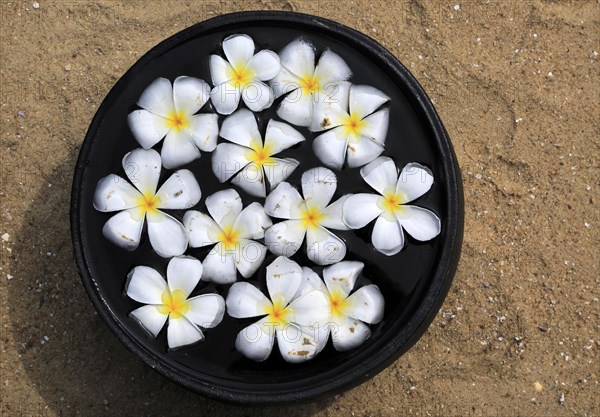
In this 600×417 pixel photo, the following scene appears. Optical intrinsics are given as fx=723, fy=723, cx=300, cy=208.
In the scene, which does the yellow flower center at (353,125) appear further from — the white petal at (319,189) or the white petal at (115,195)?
the white petal at (115,195)

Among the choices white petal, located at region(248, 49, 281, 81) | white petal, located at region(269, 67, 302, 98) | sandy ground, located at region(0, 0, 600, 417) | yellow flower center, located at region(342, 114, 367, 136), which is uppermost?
white petal, located at region(248, 49, 281, 81)

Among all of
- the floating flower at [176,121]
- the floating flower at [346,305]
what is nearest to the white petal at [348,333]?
the floating flower at [346,305]

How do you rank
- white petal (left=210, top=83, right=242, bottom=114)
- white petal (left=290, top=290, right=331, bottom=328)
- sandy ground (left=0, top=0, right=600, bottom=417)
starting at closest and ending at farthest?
white petal (left=290, top=290, right=331, bottom=328), white petal (left=210, top=83, right=242, bottom=114), sandy ground (left=0, top=0, right=600, bottom=417)

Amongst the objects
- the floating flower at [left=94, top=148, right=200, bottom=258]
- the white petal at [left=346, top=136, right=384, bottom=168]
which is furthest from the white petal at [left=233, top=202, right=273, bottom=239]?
the white petal at [left=346, top=136, right=384, bottom=168]

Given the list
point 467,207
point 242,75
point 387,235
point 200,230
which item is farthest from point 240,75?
point 467,207

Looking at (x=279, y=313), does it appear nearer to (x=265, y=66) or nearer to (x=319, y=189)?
(x=319, y=189)

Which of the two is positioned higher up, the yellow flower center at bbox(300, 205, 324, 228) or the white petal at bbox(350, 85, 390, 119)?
the white petal at bbox(350, 85, 390, 119)

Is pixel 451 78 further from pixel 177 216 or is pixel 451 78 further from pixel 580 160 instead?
pixel 177 216

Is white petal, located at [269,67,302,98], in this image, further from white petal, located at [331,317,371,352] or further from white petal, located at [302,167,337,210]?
white petal, located at [331,317,371,352]
